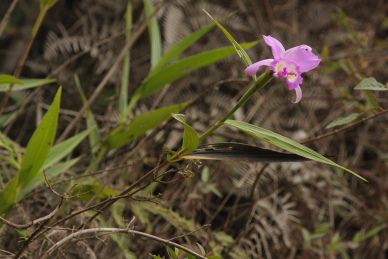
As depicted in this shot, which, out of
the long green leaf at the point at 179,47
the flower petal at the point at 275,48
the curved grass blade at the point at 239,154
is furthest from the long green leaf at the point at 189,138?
the long green leaf at the point at 179,47

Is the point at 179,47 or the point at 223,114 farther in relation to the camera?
the point at 223,114

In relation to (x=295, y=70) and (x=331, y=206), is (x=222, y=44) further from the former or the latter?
(x=295, y=70)

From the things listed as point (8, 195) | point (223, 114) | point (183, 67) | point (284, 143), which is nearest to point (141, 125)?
point (183, 67)

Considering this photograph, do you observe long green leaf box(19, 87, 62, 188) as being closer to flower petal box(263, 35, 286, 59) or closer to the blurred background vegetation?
the blurred background vegetation

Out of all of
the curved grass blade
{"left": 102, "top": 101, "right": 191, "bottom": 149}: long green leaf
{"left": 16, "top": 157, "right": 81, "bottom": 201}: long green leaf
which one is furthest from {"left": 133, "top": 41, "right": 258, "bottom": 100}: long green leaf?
the curved grass blade

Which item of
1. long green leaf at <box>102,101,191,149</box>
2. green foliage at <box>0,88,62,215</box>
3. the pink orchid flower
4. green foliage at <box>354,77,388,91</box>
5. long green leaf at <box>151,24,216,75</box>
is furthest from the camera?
long green leaf at <box>151,24,216,75</box>

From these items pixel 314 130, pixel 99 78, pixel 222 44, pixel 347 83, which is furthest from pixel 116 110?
pixel 347 83

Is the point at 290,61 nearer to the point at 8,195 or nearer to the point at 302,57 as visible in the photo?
the point at 302,57

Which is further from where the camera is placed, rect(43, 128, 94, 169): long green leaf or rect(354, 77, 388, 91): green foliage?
rect(43, 128, 94, 169): long green leaf
